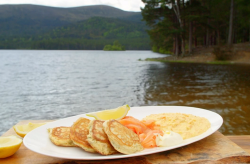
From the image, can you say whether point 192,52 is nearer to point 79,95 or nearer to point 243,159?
point 79,95

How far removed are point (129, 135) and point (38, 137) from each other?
2.20ft

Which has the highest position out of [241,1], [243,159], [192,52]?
[241,1]

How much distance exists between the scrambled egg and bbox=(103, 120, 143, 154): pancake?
18.2 inches

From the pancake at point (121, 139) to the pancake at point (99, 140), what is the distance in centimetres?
5

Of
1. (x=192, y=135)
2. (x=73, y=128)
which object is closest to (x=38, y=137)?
(x=73, y=128)

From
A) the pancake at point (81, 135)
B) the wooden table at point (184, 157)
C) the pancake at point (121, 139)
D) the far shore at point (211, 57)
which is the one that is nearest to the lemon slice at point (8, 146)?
the wooden table at point (184, 157)

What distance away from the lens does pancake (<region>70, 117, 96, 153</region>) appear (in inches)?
61.6

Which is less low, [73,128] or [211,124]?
[73,128]

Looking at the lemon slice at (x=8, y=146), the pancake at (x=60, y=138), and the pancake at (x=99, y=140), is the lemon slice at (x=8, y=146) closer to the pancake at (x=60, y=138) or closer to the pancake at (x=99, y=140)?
the pancake at (x=60, y=138)

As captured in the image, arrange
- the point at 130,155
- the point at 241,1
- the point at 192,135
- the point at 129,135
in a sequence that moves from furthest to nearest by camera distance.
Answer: the point at 241,1 → the point at 192,135 → the point at 129,135 → the point at 130,155

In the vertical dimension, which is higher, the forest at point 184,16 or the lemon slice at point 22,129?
the forest at point 184,16

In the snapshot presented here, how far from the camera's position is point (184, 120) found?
2.20m

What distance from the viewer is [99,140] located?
156 cm

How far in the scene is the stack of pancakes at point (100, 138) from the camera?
1.52m
